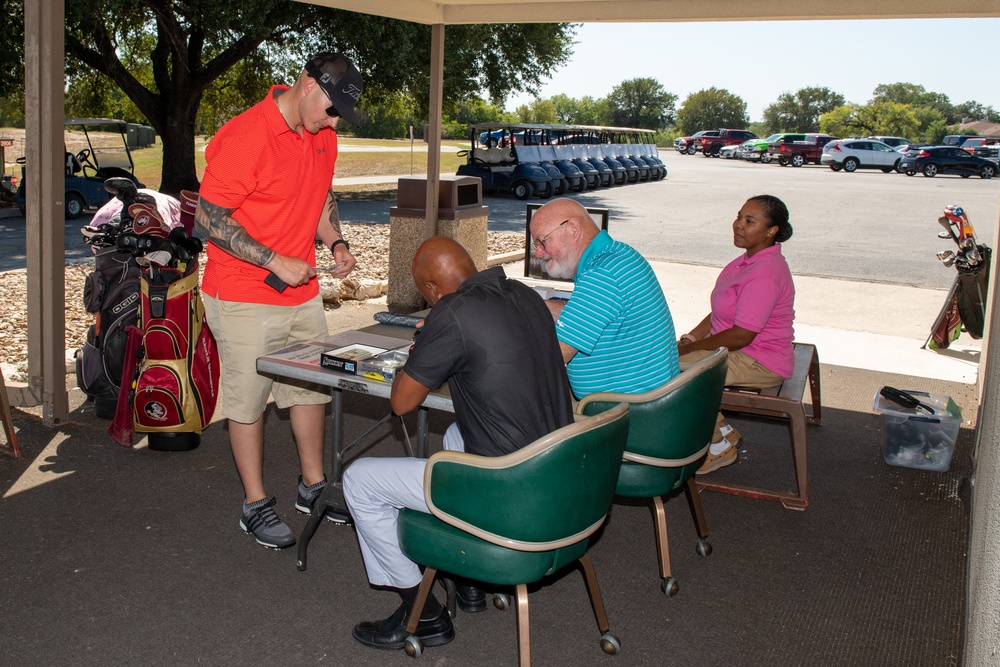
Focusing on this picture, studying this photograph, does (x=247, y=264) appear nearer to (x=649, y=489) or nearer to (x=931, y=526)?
(x=649, y=489)

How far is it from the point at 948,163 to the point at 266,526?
3833 cm

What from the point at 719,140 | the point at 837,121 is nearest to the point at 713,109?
the point at 837,121

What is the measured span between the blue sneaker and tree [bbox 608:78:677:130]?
8446 centimetres

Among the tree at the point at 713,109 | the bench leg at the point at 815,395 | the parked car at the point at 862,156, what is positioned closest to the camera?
the bench leg at the point at 815,395

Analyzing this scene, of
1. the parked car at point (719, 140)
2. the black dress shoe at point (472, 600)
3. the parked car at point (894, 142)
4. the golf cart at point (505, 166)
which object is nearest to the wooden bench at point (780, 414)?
the black dress shoe at point (472, 600)

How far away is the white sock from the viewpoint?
464 centimetres

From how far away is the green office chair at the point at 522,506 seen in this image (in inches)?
100

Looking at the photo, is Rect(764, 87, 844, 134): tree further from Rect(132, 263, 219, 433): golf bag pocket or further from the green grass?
Rect(132, 263, 219, 433): golf bag pocket

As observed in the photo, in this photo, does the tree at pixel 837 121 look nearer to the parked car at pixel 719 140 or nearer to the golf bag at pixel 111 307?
the parked car at pixel 719 140

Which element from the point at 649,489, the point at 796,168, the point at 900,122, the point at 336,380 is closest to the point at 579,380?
the point at 649,489

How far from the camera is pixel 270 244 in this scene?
3.72 metres

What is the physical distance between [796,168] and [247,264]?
41.4 meters

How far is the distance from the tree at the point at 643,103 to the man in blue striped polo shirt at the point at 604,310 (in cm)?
8436

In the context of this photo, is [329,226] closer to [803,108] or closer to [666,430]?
[666,430]
